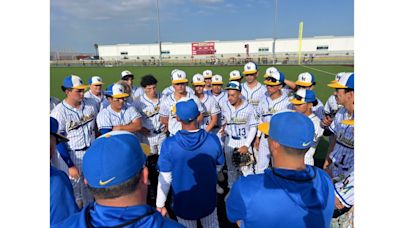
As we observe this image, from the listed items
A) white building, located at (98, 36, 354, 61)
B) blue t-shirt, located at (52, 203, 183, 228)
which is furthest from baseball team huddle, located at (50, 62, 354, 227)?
white building, located at (98, 36, 354, 61)

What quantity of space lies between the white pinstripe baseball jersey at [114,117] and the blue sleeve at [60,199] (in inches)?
107

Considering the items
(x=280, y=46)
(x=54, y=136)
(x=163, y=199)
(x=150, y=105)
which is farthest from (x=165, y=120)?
(x=280, y=46)

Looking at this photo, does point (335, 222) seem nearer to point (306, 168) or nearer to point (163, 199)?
point (306, 168)

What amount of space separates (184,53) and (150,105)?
6085cm

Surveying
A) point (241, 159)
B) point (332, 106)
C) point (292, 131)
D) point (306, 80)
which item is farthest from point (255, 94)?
point (292, 131)

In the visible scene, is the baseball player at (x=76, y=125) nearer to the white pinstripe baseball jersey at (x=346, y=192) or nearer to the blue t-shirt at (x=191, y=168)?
the blue t-shirt at (x=191, y=168)

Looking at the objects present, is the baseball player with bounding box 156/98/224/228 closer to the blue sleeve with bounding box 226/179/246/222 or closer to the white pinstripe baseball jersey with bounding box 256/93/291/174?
the blue sleeve with bounding box 226/179/246/222

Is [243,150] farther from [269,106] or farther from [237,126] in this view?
[269,106]

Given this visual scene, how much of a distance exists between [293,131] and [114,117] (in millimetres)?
3675

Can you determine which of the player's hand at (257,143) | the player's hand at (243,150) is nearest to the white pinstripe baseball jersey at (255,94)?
the player's hand at (257,143)

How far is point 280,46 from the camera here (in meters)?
58.6

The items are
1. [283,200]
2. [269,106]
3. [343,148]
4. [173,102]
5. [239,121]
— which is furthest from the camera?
[173,102]

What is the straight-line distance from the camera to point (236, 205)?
185 centimetres

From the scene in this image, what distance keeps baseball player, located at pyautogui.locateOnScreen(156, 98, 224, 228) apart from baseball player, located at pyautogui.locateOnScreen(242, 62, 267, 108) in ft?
11.0
